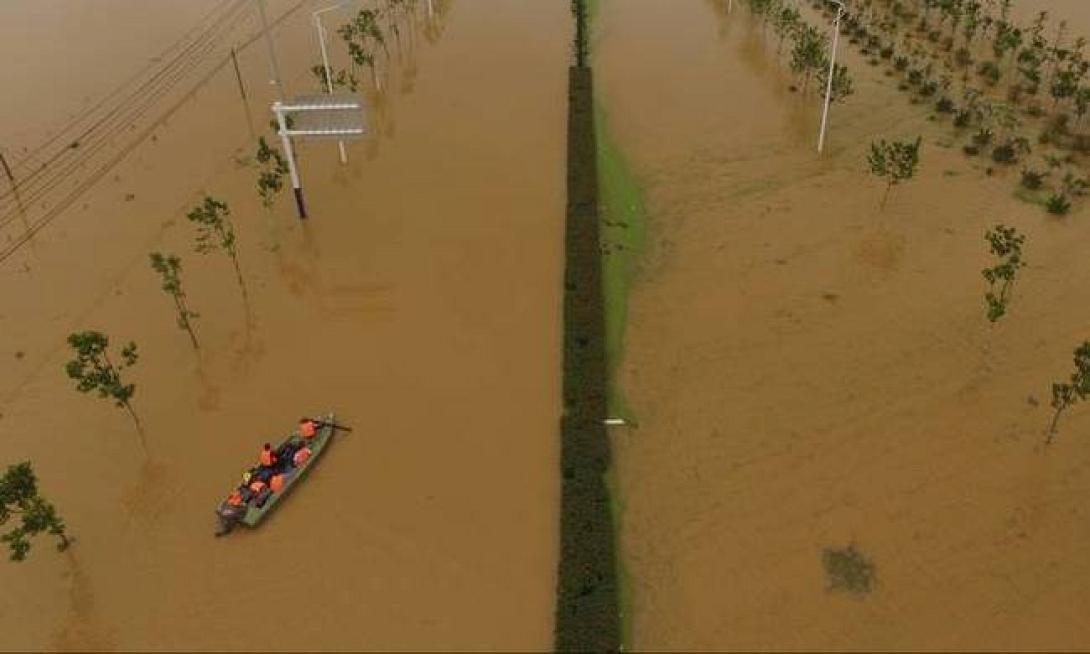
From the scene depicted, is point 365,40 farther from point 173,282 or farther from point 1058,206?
point 1058,206

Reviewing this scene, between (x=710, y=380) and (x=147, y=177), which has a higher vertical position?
(x=147, y=177)

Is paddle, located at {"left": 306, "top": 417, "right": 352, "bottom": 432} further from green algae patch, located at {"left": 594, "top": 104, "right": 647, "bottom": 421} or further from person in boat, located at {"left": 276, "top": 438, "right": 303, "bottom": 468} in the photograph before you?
green algae patch, located at {"left": 594, "top": 104, "right": 647, "bottom": 421}

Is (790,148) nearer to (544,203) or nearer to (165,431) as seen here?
(544,203)

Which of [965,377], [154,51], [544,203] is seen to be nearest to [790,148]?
[544,203]

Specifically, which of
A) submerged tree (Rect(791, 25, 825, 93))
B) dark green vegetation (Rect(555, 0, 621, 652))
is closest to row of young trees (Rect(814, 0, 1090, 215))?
submerged tree (Rect(791, 25, 825, 93))

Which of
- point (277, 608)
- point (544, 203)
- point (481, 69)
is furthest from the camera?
point (481, 69)

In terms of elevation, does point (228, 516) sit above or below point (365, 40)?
below

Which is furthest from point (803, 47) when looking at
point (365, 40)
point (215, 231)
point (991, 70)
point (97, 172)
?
point (97, 172)
